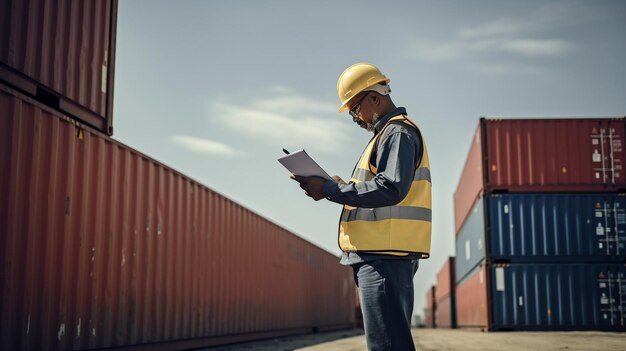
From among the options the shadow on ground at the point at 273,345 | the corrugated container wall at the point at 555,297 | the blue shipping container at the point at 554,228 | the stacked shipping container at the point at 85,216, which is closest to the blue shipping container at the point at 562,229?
the blue shipping container at the point at 554,228

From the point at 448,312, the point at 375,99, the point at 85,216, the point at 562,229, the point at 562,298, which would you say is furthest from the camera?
the point at 448,312

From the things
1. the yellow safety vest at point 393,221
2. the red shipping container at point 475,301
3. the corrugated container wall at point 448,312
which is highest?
the yellow safety vest at point 393,221

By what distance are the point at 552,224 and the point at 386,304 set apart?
45.0ft

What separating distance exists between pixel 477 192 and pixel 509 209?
1322mm

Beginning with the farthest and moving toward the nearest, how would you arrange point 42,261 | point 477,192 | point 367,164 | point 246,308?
point 477,192
point 246,308
point 42,261
point 367,164

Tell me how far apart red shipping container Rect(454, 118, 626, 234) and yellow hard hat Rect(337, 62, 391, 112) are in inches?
524

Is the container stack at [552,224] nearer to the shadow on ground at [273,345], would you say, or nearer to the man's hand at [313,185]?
the shadow on ground at [273,345]

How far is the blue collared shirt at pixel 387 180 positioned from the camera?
3291mm

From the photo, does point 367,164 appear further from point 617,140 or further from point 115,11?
point 617,140

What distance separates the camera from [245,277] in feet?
47.3

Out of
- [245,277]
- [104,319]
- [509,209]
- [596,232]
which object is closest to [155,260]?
[104,319]

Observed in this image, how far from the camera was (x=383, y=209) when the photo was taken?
341cm

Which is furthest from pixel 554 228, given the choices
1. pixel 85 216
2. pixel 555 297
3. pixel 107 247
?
pixel 85 216

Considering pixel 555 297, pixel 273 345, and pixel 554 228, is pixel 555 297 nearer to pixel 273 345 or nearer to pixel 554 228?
pixel 554 228
